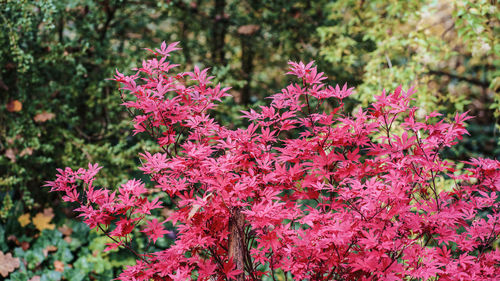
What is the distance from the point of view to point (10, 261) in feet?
11.2

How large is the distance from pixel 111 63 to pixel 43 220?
1.60 metres

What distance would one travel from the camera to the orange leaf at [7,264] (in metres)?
3.35

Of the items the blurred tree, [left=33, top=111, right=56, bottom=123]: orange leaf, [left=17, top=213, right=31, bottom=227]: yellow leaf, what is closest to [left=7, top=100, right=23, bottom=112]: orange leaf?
[left=33, top=111, right=56, bottom=123]: orange leaf

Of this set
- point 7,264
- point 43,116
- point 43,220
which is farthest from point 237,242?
point 43,220

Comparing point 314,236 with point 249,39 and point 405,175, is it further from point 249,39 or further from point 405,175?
point 249,39

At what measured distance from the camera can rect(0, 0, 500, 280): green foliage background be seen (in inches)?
137

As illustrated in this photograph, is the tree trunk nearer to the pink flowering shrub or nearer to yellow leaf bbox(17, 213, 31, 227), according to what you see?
the pink flowering shrub

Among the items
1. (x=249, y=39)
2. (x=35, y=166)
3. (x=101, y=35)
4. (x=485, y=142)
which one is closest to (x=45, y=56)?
(x=101, y=35)

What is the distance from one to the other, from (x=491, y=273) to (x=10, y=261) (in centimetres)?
344

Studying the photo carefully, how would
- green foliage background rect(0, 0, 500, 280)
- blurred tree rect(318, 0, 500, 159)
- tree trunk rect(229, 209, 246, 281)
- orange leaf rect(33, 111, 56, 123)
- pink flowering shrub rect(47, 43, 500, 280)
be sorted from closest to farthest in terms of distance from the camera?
pink flowering shrub rect(47, 43, 500, 280)
tree trunk rect(229, 209, 246, 281)
blurred tree rect(318, 0, 500, 159)
green foliage background rect(0, 0, 500, 280)
orange leaf rect(33, 111, 56, 123)

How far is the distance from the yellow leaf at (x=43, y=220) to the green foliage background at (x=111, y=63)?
0.21 ft

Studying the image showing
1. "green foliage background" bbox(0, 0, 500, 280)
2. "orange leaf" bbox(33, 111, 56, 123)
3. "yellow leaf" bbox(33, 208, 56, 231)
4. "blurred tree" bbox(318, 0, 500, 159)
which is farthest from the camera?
"yellow leaf" bbox(33, 208, 56, 231)

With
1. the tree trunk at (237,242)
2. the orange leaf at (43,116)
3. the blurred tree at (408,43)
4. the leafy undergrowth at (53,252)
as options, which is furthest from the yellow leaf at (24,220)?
the blurred tree at (408,43)

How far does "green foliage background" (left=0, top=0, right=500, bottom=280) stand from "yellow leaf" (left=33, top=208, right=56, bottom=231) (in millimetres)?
64
